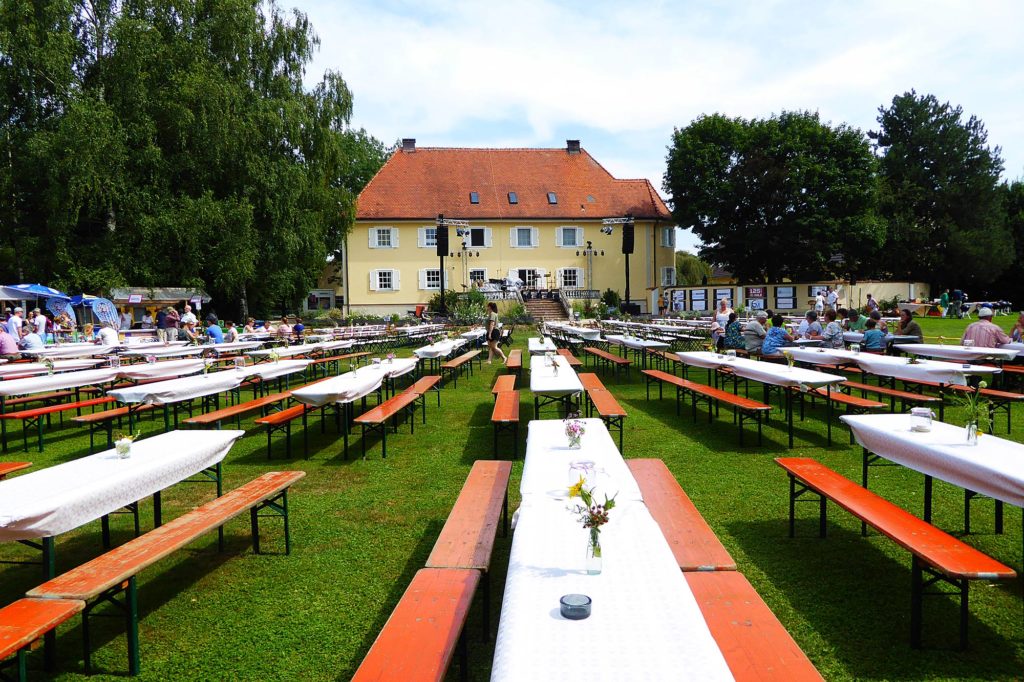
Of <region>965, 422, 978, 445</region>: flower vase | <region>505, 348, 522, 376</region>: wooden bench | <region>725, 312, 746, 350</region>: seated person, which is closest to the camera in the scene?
<region>965, 422, 978, 445</region>: flower vase

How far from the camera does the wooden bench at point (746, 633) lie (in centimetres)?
240

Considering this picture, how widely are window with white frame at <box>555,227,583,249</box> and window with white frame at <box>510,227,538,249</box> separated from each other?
Result: 1.47 m

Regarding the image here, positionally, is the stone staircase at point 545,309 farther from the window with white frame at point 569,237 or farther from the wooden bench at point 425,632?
the wooden bench at point 425,632

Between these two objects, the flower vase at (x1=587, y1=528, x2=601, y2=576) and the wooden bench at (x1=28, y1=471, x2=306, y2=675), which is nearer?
the flower vase at (x1=587, y1=528, x2=601, y2=576)

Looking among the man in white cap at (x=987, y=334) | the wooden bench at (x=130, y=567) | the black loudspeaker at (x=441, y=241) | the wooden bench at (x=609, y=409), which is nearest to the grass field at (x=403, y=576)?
the wooden bench at (x=130, y=567)

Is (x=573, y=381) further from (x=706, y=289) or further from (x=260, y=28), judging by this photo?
(x=706, y=289)

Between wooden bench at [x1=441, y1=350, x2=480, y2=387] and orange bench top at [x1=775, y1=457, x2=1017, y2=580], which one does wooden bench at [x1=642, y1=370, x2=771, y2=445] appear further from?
wooden bench at [x1=441, y1=350, x2=480, y2=387]

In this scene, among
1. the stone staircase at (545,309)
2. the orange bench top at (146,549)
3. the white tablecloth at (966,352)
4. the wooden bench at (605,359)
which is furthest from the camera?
the stone staircase at (545,309)

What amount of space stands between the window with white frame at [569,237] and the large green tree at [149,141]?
1625cm

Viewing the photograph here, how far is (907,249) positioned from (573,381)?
142 feet

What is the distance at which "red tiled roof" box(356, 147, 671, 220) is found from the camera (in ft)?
127

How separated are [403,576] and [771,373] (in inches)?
201

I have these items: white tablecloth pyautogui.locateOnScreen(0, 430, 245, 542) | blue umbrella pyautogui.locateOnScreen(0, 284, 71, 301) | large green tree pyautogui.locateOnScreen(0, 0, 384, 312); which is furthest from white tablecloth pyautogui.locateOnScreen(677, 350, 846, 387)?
blue umbrella pyautogui.locateOnScreen(0, 284, 71, 301)

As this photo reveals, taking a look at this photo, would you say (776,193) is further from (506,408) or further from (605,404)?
(506,408)
